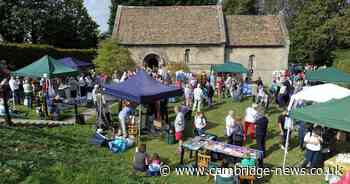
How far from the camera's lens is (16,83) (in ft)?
62.5

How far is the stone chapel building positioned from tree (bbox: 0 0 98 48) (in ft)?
29.3

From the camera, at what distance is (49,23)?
4175 centimetres

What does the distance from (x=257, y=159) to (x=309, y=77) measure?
1187 centimetres

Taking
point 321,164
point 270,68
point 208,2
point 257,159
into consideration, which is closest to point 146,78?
point 257,159

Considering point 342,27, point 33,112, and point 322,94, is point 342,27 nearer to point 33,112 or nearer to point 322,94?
point 322,94

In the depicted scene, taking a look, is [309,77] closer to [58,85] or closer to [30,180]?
[58,85]

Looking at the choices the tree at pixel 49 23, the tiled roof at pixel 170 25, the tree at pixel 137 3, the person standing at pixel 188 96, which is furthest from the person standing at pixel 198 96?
the tree at pixel 137 3

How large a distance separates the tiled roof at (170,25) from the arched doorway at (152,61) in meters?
1.70

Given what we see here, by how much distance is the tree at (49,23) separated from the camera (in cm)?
3959

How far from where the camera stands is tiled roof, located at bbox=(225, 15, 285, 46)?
3788 cm

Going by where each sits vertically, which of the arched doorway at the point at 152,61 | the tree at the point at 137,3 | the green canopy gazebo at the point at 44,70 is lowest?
the arched doorway at the point at 152,61

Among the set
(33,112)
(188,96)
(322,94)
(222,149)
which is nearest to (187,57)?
(188,96)

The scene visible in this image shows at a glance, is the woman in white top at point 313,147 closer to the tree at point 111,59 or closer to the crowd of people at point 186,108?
the crowd of people at point 186,108

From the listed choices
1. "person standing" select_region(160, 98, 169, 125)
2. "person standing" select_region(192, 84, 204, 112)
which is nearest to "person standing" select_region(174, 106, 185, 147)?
"person standing" select_region(160, 98, 169, 125)
